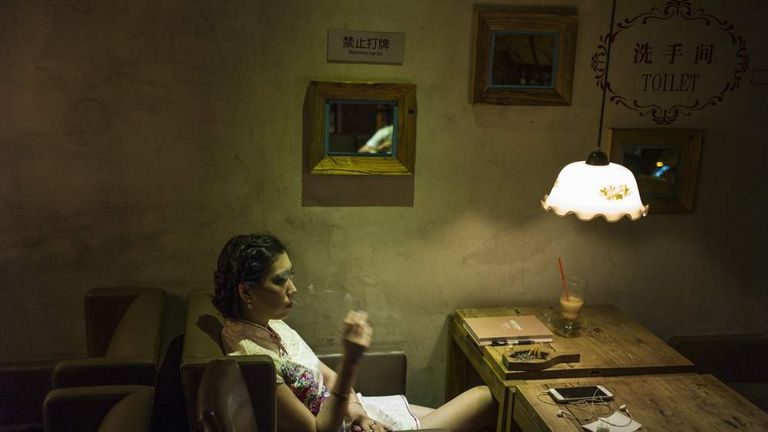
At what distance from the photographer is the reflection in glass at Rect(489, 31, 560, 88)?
10.1ft

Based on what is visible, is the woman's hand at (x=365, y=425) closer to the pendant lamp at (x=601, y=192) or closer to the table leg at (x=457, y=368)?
the table leg at (x=457, y=368)

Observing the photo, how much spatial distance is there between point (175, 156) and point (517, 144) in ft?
5.22

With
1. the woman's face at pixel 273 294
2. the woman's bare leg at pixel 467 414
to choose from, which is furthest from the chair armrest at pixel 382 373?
the woman's face at pixel 273 294

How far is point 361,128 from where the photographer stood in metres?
3.07

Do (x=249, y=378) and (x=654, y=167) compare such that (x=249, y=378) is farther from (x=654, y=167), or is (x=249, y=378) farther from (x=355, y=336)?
(x=654, y=167)

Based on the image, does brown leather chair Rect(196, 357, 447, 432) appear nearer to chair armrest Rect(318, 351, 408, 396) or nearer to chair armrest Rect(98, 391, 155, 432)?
chair armrest Rect(98, 391, 155, 432)

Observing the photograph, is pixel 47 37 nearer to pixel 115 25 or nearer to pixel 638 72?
pixel 115 25

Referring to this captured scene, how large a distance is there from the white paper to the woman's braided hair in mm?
1289

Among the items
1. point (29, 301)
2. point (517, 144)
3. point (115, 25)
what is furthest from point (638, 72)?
point (29, 301)

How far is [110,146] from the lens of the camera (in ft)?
9.57

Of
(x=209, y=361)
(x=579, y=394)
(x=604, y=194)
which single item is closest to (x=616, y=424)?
(x=579, y=394)

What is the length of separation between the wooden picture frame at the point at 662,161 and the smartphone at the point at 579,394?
1184 mm

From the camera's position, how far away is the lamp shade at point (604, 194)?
275cm

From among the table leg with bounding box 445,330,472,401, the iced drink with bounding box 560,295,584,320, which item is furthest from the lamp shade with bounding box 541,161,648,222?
the table leg with bounding box 445,330,472,401
